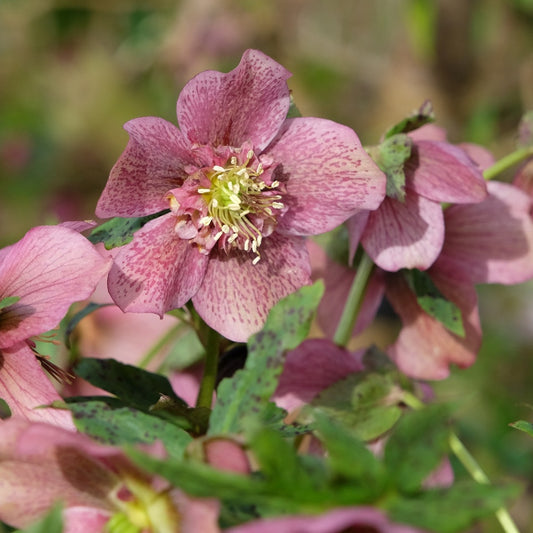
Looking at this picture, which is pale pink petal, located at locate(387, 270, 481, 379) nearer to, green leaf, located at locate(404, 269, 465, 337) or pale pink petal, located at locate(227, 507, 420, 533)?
green leaf, located at locate(404, 269, 465, 337)

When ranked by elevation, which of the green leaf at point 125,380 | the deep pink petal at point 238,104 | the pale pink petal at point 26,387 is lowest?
the green leaf at point 125,380

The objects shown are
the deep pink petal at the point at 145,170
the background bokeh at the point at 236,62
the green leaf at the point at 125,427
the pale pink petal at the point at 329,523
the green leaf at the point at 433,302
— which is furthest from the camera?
the background bokeh at the point at 236,62

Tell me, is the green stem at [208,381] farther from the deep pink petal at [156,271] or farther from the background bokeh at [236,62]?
the background bokeh at [236,62]

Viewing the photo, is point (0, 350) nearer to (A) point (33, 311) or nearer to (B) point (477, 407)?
(A) point (33, 311)

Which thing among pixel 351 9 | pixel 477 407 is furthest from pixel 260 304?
pixel 351 9

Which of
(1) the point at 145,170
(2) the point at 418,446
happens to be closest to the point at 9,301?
(1) the point at 145,170

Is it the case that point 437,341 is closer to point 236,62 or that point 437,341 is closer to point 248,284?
point 248,284

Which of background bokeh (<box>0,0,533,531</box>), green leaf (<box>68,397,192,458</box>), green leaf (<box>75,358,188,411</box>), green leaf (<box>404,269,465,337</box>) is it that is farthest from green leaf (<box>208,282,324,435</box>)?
background bokeh (<box>0,0,533,531</box>)

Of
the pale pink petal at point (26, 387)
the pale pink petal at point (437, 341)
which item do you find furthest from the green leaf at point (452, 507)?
the pale pink petal at point (437, 341)
